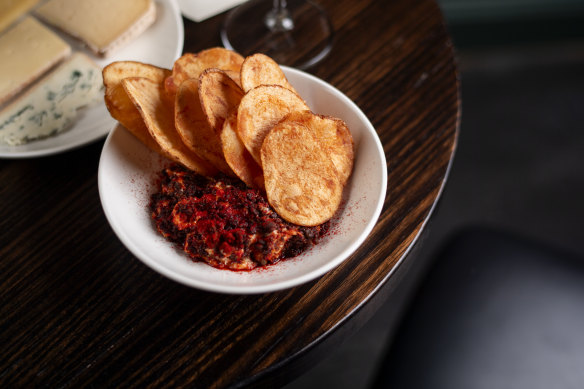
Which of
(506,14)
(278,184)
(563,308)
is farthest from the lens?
(506,14)

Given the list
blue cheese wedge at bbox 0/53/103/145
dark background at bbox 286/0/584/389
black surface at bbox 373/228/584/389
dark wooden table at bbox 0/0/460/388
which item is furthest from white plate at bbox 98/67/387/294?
dark background at bbox 286/0/584/389

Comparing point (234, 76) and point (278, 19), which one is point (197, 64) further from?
point (278, 19)

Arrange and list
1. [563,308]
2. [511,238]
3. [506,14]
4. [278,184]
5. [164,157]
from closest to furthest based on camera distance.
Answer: [278,184]
[164,157]
[563,308]
[511,238]
[506,14]

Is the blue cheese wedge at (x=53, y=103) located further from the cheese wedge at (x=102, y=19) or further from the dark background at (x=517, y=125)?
the dark background at (x=517, y=125)

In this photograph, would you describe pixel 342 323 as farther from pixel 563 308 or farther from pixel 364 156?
pixel 563 308

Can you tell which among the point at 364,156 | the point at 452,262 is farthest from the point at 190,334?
the point at 452,262

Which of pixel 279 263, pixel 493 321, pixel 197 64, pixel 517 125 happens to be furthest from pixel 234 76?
pixel 517 125
